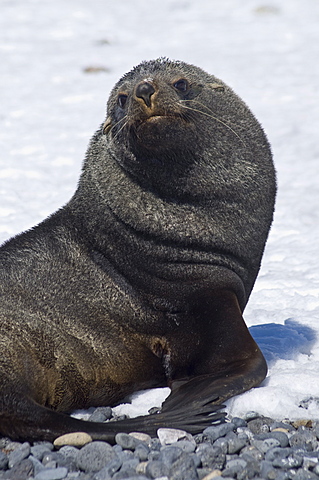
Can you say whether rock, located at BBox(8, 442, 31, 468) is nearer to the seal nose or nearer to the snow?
the snow

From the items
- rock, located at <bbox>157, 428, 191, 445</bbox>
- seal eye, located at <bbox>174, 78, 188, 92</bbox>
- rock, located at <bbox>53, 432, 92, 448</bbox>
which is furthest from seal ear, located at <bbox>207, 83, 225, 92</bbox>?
rock, located at <bbox>53, 432, 92, 448</bbox>

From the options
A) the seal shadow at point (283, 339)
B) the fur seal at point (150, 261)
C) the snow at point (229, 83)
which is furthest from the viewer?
the snow at point (229, 83)

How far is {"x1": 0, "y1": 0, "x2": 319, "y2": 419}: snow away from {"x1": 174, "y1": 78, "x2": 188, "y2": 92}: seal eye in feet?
6.69

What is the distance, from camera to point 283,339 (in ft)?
19.0

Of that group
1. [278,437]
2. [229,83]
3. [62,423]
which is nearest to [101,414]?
[62,423]

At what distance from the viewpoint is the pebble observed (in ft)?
11.2

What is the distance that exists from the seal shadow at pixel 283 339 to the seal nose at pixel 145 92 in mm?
2037

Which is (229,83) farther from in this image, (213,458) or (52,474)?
(52,474)

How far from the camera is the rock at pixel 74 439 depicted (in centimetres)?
392

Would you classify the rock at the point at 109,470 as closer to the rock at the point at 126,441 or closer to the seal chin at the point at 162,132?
the rock at the point at 126,441

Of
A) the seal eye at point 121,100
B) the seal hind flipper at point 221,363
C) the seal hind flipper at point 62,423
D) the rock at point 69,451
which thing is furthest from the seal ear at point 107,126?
the rock at point 69,451

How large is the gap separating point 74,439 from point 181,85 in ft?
8.78

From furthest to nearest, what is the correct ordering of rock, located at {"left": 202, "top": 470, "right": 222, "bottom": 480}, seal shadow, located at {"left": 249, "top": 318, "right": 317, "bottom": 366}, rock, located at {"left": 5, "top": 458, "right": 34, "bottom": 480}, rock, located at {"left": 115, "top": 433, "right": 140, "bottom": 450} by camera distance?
seal shadow, located at {"left": 249, "top": 318, "right": 317, "bottom": 366} < rock, located at {"left": 115, "top": 433, "right": 140, "bottom": 450} < rock, located at {"left": 5, "top": 458, "right": 34, "bottom": 480} < rock, located at {"left": 202, "top": 470, "right": 222, "bottom": 480}

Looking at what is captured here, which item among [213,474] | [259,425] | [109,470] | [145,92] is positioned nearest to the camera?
[213,474]
